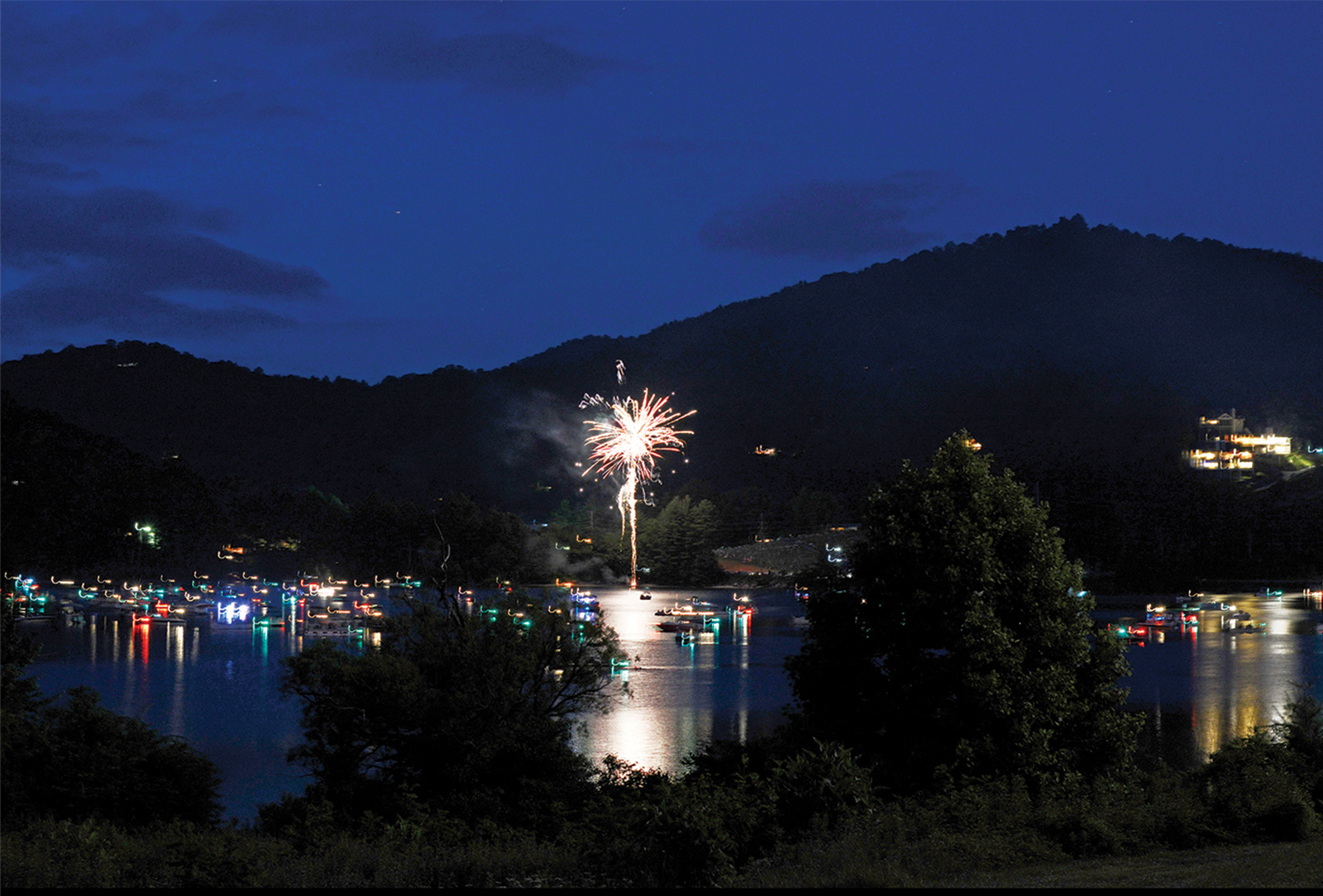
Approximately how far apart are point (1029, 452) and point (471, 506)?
2819 inches

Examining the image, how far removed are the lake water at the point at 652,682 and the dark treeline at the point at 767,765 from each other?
5.66 metres

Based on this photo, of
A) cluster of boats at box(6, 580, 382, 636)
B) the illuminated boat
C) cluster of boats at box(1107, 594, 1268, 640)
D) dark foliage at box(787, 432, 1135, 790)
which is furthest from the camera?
cluster of boats at box(6, 580, 382, 636)

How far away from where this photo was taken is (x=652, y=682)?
2074 inches

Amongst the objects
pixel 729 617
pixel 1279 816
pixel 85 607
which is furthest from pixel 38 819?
pixel 85 607

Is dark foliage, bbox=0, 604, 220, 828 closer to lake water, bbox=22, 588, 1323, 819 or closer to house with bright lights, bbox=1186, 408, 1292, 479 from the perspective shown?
lake water, bbox=22, 588, 1323, 819

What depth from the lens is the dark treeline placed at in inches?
395

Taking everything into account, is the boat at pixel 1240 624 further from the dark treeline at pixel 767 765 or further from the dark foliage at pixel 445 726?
the dark foliage at pixel 445 726

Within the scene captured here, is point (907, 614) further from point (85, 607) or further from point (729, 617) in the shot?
point (85, 607)

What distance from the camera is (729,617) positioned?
308 ft

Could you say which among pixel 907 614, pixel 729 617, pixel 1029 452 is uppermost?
pixel 1029 452

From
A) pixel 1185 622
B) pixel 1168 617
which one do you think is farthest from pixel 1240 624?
pixel 1168 617

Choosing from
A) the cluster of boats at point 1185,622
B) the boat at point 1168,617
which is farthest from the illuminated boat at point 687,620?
the boat at point 1168,617

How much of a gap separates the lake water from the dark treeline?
5.66m

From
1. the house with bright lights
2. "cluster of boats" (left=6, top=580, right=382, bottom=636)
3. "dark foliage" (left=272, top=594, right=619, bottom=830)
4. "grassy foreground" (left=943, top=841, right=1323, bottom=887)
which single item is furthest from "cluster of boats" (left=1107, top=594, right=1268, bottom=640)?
"grassy foreground" (left=943, top=841, right=1323, bottom=887)
